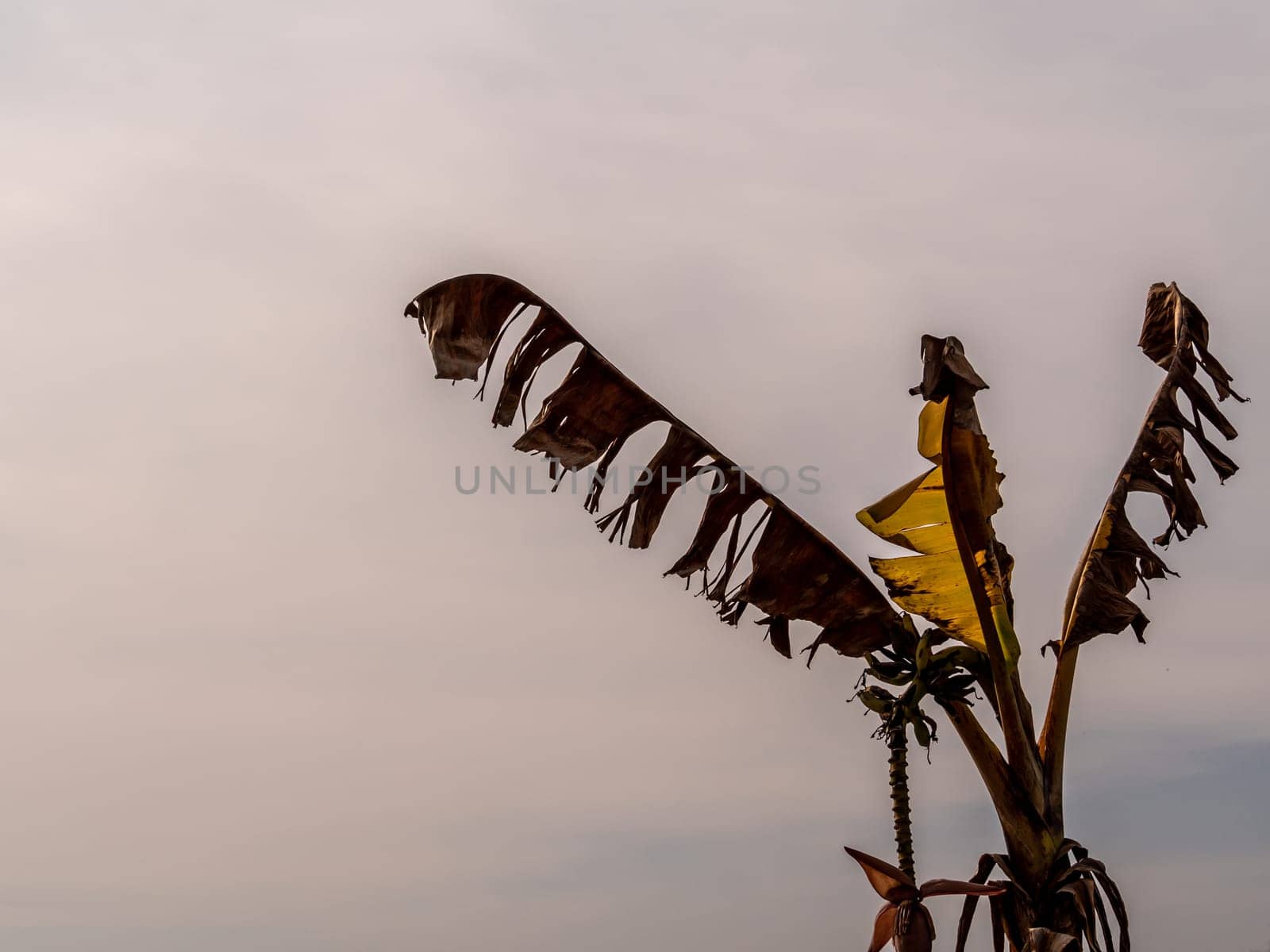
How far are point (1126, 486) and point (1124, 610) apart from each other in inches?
28.8

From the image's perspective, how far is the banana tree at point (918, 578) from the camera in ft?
19.9

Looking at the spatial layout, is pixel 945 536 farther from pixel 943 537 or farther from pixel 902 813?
pixel 902 813

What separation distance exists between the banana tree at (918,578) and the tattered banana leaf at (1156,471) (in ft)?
0.05

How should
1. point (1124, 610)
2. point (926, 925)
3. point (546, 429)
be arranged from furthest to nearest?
point (1124, 610)
point (546, 429)
point (926, 925)

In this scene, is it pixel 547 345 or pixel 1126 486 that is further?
pixel 1126 486

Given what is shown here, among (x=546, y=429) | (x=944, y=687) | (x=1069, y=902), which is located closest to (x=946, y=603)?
(x=944, y=687)

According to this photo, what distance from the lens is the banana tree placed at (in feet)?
19.9

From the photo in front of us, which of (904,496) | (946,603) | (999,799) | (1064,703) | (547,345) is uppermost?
(547,345)

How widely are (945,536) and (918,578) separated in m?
0.25

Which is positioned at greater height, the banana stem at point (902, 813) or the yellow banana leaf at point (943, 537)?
the yellow banana leaf at point (943, 537)

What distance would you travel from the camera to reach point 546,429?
6.19m

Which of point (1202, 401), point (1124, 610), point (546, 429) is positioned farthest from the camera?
point (1202, 401)

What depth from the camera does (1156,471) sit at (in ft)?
23.9

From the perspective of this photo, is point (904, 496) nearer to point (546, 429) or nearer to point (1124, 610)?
point (1124, 610)
